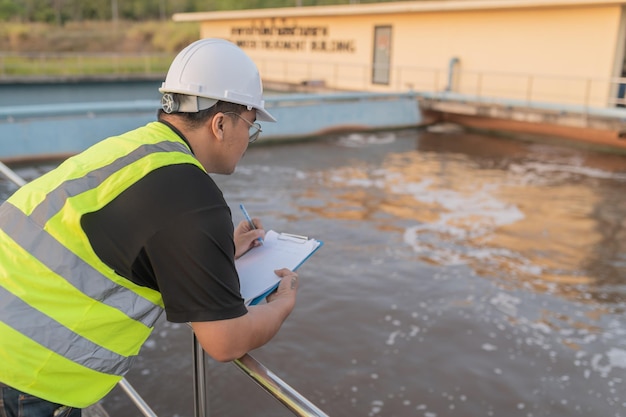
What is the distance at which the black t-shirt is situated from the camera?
1.25 meters

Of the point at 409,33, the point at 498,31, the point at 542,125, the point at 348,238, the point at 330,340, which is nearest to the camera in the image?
the point at 330,340

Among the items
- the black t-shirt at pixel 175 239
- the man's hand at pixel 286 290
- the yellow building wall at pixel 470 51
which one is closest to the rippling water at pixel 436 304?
the man's hand at pixel 286 290

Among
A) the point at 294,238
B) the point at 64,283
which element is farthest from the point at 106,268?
the point at 294,238

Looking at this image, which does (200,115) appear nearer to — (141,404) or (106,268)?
(106,268)

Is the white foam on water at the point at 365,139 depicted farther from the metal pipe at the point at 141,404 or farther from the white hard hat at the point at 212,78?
the white hard hat at the point at 212,78

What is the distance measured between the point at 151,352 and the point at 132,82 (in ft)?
65.9

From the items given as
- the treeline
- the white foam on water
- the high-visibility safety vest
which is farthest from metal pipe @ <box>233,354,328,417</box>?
the treeline

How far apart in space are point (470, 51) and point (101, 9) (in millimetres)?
60588

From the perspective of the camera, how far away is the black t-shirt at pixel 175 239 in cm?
125

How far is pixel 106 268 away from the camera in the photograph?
1315 mm

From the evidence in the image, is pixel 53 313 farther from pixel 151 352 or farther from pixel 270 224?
pixel 270 224

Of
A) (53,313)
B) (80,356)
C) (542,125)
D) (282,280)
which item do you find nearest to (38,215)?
(53,313)

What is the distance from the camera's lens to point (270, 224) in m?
7.52

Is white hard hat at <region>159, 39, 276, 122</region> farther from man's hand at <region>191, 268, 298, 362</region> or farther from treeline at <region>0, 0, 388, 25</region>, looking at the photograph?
treeline at <region>0, 0, 388, 25</region>
